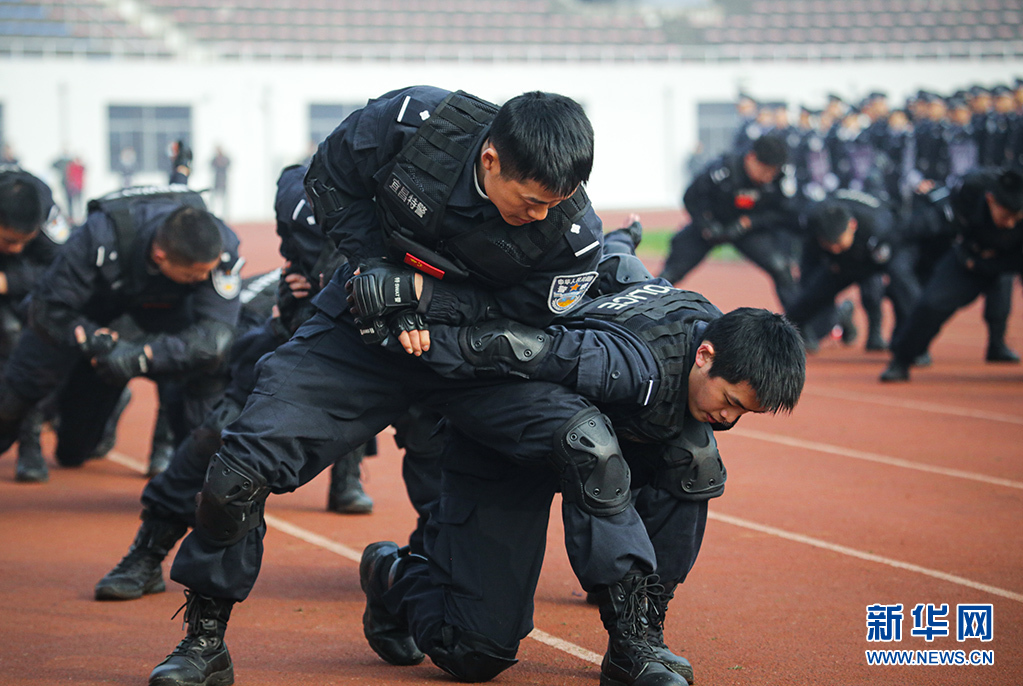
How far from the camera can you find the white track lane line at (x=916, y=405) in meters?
8.06

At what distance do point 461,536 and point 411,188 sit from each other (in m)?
1.11

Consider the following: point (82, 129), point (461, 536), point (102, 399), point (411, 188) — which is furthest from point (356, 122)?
point (82, 129)

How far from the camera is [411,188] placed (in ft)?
10.5

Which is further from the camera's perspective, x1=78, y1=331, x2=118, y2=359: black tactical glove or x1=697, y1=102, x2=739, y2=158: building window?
x1=697, y1=102, x2=739, y2=158: building window

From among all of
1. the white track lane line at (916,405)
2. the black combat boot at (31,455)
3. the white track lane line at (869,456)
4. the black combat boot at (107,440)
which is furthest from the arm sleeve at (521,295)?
the white track lane line at (916,405)

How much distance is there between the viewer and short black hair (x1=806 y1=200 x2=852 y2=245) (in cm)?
977

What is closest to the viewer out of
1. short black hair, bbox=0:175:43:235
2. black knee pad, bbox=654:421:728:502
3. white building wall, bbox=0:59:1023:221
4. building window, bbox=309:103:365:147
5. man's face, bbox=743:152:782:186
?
black knee pad, bbox=654:421:728:502

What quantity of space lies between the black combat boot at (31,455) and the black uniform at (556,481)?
12.0 ft

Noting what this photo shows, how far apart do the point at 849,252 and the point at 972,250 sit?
150cm

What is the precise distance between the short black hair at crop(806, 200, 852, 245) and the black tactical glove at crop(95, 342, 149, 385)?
6.43 metres

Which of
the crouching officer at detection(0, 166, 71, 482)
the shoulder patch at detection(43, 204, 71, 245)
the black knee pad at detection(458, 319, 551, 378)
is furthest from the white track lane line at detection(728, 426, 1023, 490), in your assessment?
the shoulder patch at detection(43, 204, 71, 245)

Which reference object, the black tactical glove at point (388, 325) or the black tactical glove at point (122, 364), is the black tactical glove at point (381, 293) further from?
the black tactical glove at point (122, 364)

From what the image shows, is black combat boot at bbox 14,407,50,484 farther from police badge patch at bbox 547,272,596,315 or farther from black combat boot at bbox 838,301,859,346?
black combat boot at bbox 838,301,859,346

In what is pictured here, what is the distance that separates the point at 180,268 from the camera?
528 cm
